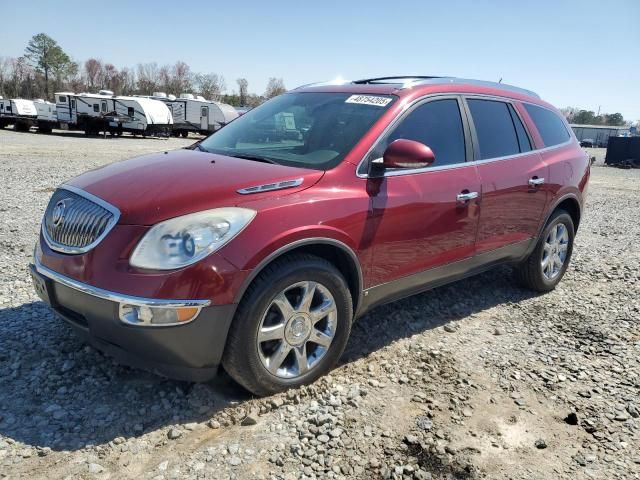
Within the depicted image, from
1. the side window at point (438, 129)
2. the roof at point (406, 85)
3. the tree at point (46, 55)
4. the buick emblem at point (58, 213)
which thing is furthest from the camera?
the tree at point (46, 55)

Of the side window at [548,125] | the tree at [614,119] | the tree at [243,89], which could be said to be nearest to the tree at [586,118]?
the tree at [614,119]

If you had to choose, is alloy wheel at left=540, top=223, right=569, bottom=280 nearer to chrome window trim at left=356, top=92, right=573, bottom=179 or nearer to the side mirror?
chrome window trim at left=356, top=92, right=573, bottom=179

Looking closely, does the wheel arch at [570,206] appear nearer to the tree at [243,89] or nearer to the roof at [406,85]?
the roof at [406,85]

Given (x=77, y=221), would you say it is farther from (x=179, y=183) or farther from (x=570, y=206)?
(x=570, y=206)

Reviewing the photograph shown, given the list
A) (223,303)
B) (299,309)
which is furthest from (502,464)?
(223,303)

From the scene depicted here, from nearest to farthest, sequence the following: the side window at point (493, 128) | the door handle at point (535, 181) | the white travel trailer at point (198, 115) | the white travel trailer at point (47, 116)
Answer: the side window at point (493, 128) < the door handle at point (535, 181) < the white travel trailer at point (47, 116) < the white travel trailer at point (198, 115)

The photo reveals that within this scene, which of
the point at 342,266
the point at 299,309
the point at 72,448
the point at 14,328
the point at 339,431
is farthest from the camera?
the point at 14,328

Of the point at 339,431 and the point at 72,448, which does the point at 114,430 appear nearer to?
the point at 72,448

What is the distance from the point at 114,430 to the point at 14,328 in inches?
59.5

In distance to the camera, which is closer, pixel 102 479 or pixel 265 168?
pixel 102 479

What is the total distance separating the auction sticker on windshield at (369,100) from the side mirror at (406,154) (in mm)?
509

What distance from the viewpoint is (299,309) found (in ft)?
9.71

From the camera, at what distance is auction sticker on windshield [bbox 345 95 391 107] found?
359 cm

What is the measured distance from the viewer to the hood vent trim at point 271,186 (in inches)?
111
